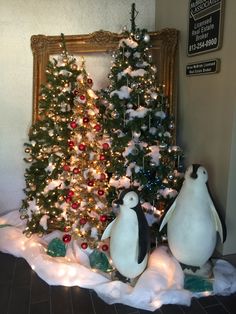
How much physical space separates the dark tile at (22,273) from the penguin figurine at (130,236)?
2.19ft

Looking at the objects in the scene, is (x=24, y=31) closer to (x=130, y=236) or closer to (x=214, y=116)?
(x=214, y=116)

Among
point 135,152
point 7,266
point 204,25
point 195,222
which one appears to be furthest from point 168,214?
point 204,25

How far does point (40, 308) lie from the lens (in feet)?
6.41

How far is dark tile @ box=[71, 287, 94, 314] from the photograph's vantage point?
6.39 feet

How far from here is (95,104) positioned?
255cm

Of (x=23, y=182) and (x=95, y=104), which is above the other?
(x=95, y=104)

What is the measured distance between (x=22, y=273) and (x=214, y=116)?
1763mm

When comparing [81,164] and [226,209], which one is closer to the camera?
[226,209]

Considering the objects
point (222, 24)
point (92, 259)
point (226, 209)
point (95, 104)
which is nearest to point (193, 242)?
point (226, 209)

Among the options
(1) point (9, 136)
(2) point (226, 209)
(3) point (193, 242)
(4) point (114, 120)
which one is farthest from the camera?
(1) point (9, 136)

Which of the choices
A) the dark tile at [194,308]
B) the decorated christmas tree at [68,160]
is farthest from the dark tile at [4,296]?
the dark tile at [194,308]

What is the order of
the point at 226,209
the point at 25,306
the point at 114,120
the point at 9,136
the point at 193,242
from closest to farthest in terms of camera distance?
the point at 25,306
the point at 193,242
the point at 226,209
the point at 114,120
the point at 9,136

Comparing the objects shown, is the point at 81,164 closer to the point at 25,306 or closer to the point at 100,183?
the point at 100,183

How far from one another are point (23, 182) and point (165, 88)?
1.60 metres
